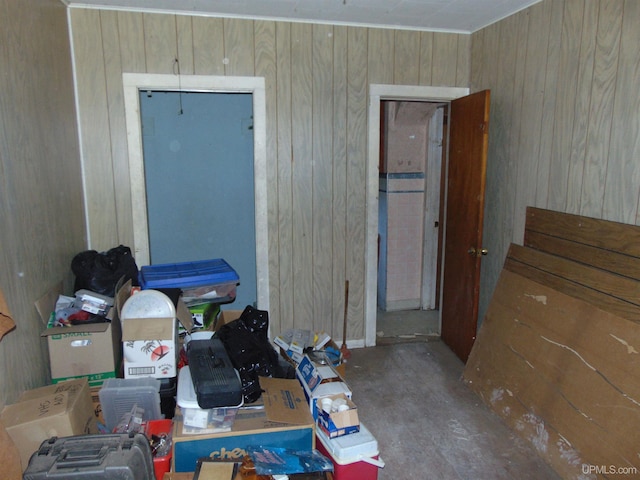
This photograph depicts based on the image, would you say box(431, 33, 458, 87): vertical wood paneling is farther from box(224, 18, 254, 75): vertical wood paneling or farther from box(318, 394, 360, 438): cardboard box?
box(318, 394, 360, 438): cardboard box

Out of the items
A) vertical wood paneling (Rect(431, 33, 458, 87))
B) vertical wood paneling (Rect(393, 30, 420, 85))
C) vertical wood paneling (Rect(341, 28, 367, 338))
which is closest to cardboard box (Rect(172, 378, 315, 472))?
vertical wood paneling (Rect(341, 28, 367, 338))

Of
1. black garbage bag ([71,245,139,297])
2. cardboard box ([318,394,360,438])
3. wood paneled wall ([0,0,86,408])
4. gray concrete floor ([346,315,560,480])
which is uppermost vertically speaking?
wood paneled wall ([0,0,86,408])

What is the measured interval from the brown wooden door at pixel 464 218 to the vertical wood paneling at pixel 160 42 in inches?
86.0

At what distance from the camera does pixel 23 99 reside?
7.38ft

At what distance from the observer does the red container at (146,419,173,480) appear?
1.95m

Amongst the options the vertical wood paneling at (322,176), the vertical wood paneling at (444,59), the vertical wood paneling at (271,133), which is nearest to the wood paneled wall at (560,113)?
the vertical wood paneling at (444,59)

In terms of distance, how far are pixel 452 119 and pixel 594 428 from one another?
2422mm

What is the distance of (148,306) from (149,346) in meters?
0.22

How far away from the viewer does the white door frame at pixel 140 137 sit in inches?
127

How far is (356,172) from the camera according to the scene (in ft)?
12.1

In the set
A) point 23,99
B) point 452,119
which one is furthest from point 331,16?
point 23,99

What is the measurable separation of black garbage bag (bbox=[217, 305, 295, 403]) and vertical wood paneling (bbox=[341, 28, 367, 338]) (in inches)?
48.4

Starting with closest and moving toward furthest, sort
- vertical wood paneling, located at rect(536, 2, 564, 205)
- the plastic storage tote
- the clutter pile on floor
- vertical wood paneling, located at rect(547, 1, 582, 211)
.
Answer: the clutter pile on floor → vertical wood paneling, located at rect(547, 1, 582, 211) → vertical wood paneling, located at rect(536, 2, 564, 205) → the plastic storage tote

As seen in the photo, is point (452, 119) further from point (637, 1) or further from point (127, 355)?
point (127, 355)
